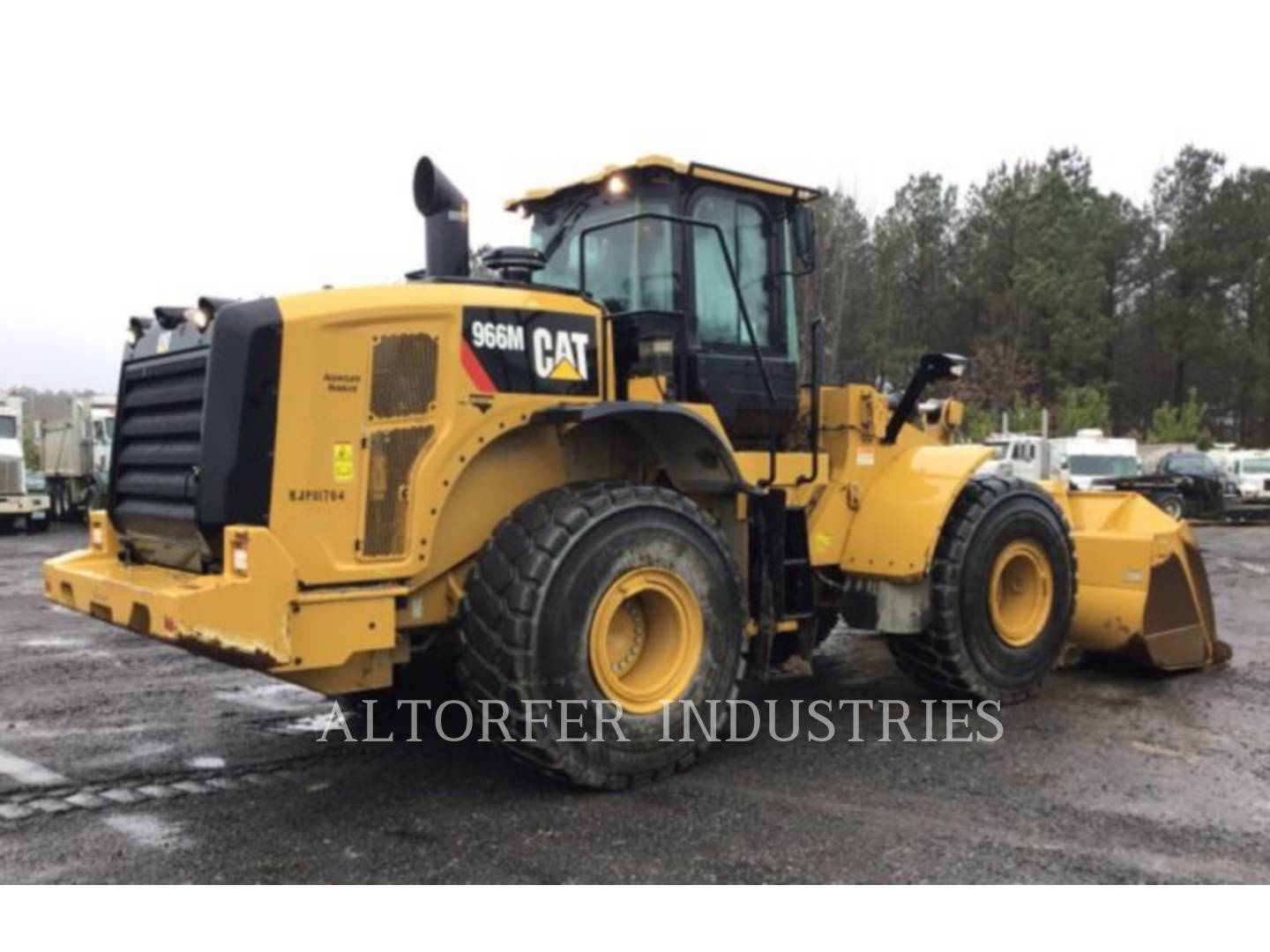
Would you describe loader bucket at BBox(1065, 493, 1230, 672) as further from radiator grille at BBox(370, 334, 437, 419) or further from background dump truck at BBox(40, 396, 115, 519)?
background dump truck at BBox(40, 396, 115, 519)

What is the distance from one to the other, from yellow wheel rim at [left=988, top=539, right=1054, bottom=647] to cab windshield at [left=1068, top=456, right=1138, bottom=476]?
19.2m

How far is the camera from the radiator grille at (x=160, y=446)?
461 cm

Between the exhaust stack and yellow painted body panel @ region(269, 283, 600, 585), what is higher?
the exhaust stack

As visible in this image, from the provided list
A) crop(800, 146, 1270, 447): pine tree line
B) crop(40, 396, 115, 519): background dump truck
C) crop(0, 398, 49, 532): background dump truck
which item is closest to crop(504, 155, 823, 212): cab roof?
crop(40, 396, 115, 519): background dump truck

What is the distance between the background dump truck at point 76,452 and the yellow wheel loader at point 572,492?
2047cm

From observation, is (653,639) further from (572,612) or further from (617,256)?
(617,256)

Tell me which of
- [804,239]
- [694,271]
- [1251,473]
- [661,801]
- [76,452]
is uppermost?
[804,239]

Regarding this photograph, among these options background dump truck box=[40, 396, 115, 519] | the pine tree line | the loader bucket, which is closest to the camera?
the loader bucket

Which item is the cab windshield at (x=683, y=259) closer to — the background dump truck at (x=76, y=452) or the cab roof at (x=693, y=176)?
the cab roof at (x=693, y=176)

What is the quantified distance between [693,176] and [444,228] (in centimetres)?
133

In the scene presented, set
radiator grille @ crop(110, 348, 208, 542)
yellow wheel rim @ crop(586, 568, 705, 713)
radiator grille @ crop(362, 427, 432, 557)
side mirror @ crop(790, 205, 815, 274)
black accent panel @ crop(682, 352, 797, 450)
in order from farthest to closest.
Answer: side mirror @ crop(790, 205, 815, 274) → black accent panel @ crop(682, 352, 797, 450) → yellow wheel rim @ crop(586, 568, 705, 713) → radiator grille @ crop(110, 348, 208, 542) → radiator grille @ crop(362, 427, 432, 557)

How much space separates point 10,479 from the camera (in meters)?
23.8

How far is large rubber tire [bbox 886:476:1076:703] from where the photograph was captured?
20.4ft

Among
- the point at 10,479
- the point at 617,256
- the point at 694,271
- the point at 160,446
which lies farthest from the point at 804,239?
the point at 10,479
